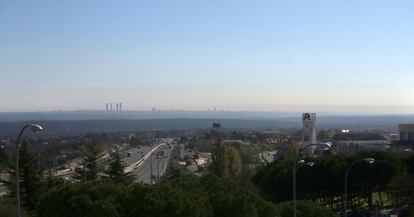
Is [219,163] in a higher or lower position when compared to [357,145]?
higher

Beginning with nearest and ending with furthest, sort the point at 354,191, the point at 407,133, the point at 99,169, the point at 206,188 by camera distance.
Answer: the point at 206,188 < the point at 354,191 < the point at 99,169 < the point at 407,133

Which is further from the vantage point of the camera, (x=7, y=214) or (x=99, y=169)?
(x=99, y=169)

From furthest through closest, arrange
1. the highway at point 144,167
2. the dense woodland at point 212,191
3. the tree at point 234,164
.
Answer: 1. the highway at point 144,167
2. the tree at point 234,164
3. the dense woodland at point 212,191

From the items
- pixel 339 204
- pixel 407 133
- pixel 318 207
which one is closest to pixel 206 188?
pixel 318 207

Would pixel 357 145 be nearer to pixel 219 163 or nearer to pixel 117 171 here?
pixel 219 163

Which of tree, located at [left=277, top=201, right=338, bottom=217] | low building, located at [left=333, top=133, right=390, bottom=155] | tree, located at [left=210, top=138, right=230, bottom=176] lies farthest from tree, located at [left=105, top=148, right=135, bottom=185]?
low building, located at [left=333, top=133, right=390, bottom=155]

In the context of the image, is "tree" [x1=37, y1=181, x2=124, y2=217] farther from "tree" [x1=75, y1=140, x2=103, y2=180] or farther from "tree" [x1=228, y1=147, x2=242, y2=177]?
A: "tree" [x1=228, y1=147, x2=242, y2=177]

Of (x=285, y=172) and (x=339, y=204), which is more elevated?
(x=285, y=172)

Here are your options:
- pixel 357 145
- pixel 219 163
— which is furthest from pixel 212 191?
pixel 357 145

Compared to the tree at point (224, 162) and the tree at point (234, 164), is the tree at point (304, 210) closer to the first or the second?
the tree at point (224, 162)

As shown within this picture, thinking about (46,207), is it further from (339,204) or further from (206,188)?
(339,204)

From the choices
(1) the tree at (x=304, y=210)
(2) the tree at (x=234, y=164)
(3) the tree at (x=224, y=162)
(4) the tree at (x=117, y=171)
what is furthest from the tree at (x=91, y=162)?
(1) the tree at (x=304, y=210)
